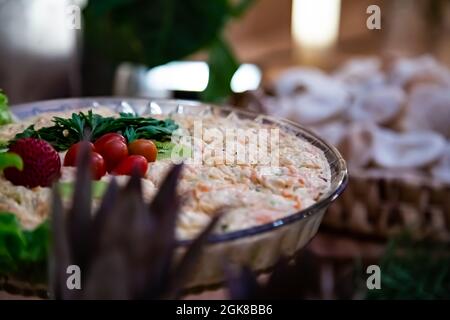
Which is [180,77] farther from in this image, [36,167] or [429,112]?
[36,167]

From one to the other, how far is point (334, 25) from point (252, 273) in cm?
356

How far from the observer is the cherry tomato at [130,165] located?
1.38 ft

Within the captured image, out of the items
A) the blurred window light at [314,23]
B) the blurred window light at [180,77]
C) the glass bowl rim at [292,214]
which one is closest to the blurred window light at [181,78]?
the blurred window light at [180,77]

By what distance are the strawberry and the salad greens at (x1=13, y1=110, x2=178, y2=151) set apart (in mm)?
31

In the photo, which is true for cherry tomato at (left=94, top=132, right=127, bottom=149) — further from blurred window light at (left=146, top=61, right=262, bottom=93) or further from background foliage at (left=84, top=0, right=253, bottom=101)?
blurred window light at (left=146, top=61, right=262, bottom=93)

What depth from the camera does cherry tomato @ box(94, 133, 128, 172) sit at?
0.44 metres

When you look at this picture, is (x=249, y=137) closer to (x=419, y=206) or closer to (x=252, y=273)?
(x=252, y=273)

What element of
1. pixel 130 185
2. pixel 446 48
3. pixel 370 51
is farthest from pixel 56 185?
pixel 370 51

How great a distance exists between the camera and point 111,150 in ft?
1.45

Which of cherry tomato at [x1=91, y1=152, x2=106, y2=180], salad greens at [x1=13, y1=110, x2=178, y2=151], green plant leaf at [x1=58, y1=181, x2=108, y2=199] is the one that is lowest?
green plant leaf at [x1=58, y1=181, x2=108, y2=199]

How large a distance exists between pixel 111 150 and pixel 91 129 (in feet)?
0.17

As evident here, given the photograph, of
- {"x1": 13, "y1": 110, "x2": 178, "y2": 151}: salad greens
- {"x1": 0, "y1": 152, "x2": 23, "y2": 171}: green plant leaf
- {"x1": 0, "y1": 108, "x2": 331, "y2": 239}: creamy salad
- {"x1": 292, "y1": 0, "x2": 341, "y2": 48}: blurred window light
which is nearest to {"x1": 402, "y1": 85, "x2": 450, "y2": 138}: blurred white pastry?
{"x1": 0, "y1": 108, "x2": 331, "y2": 239}: creamy salad

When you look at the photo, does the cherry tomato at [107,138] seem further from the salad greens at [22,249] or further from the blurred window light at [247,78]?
the blurred window light at [247,78]

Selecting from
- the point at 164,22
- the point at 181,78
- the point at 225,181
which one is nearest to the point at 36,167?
the point at 225,181
